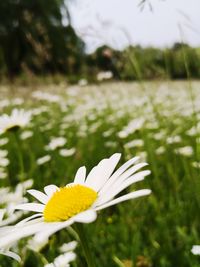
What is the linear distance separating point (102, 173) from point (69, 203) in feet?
0.24

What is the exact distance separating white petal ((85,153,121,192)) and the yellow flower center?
1cm

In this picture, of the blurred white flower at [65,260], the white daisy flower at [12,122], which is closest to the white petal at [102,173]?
the blurred white flower at [65,260]

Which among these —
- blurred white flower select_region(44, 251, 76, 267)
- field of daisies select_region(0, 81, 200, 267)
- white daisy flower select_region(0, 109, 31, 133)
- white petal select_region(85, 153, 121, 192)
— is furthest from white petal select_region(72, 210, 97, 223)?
white daisy flower select_region(0, 109, 31, 133)

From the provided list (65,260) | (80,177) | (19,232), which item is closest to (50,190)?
(80,177)

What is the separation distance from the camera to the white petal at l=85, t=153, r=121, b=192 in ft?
1.95

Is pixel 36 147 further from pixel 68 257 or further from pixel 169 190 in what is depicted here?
pixel 68 257

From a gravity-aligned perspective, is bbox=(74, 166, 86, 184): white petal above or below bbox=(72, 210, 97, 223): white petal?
below

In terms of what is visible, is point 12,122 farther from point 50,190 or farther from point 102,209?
point 50,190

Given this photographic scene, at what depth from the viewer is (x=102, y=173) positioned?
612 millimetres

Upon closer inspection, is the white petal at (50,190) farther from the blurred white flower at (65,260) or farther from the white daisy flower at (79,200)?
the blurred white flower at (65,260)

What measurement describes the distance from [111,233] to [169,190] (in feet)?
A: 1.68

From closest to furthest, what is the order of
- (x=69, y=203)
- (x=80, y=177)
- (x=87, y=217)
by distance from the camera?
(x=87, y=217), (x=69, y=203), (x=80, y=177)

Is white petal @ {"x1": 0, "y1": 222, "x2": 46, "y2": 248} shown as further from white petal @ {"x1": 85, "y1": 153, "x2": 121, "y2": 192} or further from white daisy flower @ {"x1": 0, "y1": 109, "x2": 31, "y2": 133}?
white daisy flower @ {"x1": 0, "y1": 109, "x2": 31, "y2": 133}

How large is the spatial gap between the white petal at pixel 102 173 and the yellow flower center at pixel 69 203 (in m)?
0.01
